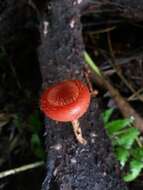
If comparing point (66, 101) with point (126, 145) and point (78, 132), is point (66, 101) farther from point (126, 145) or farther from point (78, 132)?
point (126, 145)

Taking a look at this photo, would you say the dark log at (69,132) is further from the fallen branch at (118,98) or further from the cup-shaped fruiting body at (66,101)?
the fallen branch at (118,98)

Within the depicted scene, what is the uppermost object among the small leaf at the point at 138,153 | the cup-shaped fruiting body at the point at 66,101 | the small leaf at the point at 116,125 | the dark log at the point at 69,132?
the cup-shaped fruiting body at the point at 66,101

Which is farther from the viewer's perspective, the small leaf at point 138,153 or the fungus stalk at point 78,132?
the small leaf at point 138,153

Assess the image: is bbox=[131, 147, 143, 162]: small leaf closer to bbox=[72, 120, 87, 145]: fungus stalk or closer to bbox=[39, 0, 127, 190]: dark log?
bbox=[39, 0, 127, 190]: dark log

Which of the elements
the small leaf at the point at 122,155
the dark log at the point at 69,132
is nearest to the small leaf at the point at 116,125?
the small leaf at the point at 122,155

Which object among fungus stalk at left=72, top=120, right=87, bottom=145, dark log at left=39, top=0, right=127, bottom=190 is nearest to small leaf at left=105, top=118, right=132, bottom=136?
dark log at left=39, top=0, right=127, bottom=190

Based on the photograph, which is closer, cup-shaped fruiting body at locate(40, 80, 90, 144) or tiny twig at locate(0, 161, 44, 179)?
cup-shaped fruiting body at locate(40, 80, 90, 144)
